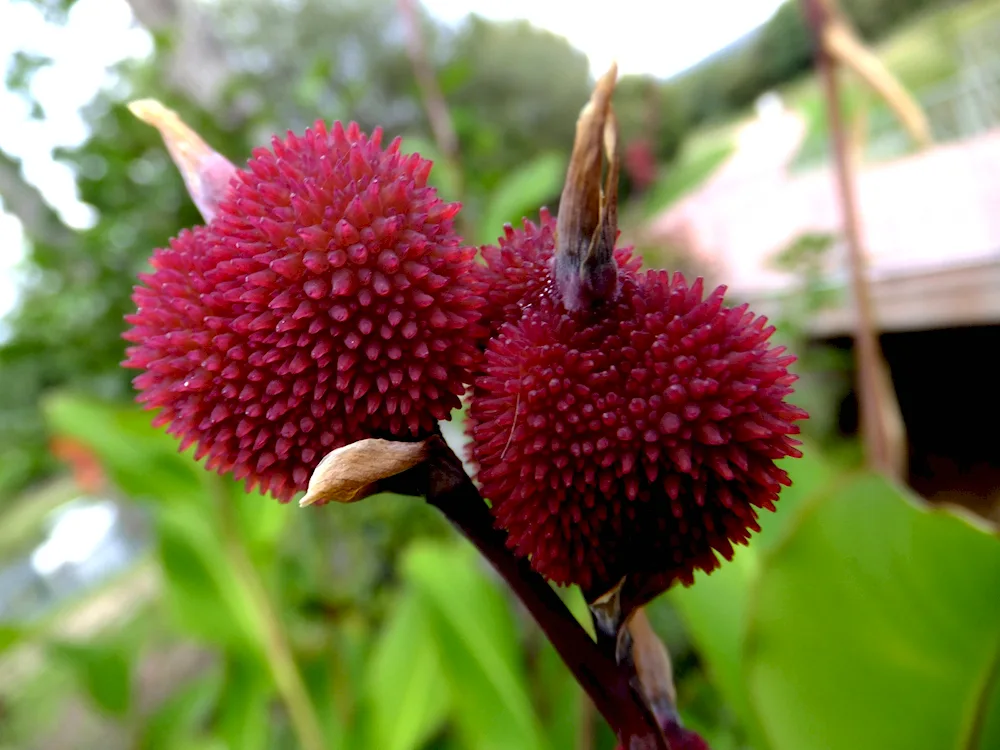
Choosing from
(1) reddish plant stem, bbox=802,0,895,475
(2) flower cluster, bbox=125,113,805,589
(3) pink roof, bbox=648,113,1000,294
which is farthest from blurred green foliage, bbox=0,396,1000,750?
(3) pink roof, bbox=648,113,1000,294

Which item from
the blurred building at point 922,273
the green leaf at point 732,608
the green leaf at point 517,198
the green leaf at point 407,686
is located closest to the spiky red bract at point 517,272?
the green leaf at point 732,608

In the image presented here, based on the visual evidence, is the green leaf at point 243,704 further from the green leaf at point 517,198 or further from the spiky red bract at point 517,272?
the spiky red bract at point 517,272

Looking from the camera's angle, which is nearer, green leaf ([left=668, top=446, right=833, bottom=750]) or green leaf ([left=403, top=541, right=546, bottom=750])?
green leaf ([left=668, top=446, right=833, bottom=750])

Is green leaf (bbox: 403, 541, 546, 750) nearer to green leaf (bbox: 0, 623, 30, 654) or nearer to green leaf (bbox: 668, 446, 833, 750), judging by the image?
green leaf (bbox: 668, 446, 833, 750)

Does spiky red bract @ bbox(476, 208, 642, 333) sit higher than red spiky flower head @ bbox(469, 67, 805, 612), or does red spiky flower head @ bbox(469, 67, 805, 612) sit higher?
spiky red bract @ bbox(476, 208, 642, 333)

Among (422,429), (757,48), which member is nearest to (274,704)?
(422,429)

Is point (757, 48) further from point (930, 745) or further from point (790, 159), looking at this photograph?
point (930, 745)
